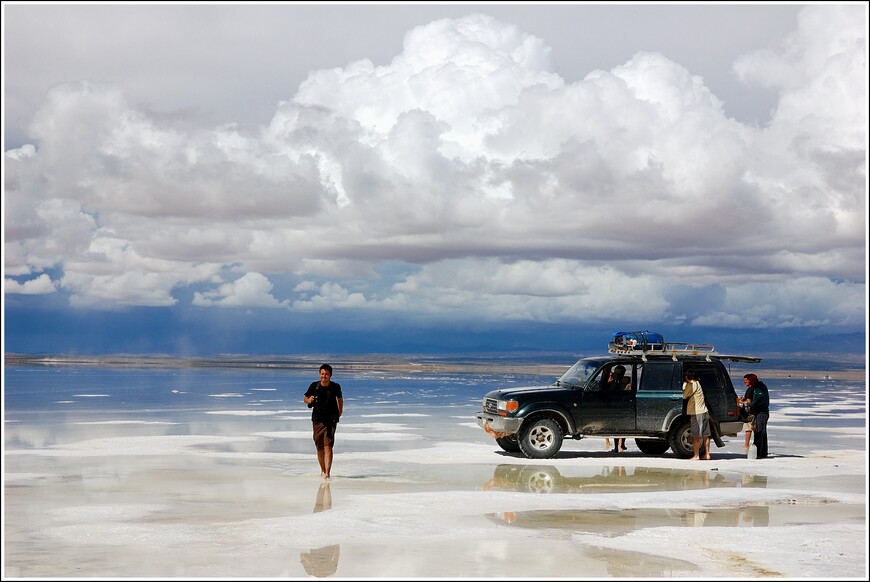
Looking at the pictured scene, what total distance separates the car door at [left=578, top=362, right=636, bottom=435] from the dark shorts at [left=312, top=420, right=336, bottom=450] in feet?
18.4

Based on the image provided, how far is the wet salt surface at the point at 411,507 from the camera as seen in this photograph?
1071 cm

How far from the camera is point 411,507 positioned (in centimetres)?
1423

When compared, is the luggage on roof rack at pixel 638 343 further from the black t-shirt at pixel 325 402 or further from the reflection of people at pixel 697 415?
the black t-shirt at pixel 325 402

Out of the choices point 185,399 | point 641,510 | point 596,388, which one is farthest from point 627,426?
point 185,399

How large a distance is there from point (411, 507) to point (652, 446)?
926cm

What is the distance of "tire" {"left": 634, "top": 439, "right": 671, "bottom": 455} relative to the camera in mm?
22266

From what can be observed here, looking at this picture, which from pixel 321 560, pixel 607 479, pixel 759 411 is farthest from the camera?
pixel 759 411

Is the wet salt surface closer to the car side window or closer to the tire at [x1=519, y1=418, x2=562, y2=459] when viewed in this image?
the tire at [x1=519, y1=418, x2=562, y2=459]

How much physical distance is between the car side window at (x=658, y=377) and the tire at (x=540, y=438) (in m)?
1.86

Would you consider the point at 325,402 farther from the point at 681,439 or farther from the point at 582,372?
the point at 681,439

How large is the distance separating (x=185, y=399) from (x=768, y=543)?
32.2 metres

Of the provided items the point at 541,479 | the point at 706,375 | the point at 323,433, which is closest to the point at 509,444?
the point at 706,375

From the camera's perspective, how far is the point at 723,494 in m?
16.0

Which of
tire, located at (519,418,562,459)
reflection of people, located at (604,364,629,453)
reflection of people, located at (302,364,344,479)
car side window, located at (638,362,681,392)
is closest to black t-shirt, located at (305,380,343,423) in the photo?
reflection of people, located at (302,364,344,479)
